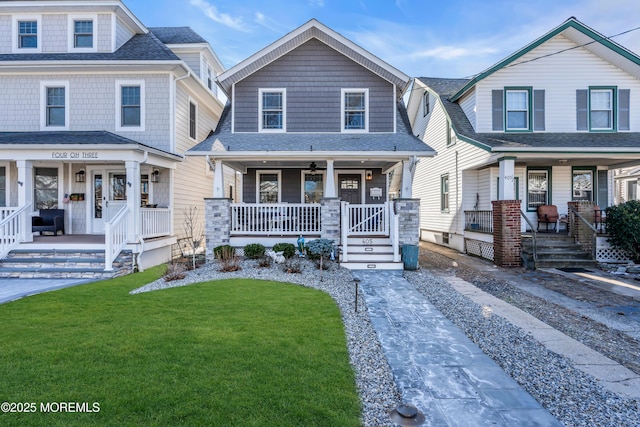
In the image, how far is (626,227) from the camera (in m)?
10.7

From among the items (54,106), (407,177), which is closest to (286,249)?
(407,177)

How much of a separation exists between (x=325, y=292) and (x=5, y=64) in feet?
44.0

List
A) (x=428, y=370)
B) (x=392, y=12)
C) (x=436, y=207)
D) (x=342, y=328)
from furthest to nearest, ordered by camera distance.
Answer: (x=436, y=207), (x=392, y=12), (x=342, y=328), (x=428, y=370)

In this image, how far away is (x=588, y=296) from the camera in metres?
7.57

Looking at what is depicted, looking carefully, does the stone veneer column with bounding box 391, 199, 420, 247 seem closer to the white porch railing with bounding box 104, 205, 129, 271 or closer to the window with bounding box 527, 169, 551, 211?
the window with bounding box 527, 169, 551, 211

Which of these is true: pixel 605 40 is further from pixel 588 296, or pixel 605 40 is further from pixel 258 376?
pixel 258 376

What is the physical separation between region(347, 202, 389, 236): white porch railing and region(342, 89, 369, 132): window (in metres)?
2.92

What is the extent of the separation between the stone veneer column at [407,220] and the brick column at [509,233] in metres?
2.78

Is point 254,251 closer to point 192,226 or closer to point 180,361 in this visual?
point 192,226

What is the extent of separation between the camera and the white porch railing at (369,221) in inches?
438

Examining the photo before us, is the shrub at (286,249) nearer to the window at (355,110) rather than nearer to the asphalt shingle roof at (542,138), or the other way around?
the window at (355,110)

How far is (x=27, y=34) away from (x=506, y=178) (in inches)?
691

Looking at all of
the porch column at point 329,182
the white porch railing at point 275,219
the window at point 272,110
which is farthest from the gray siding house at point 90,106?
the porch column at point 329,182

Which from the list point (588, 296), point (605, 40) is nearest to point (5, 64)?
point (588, 296)
